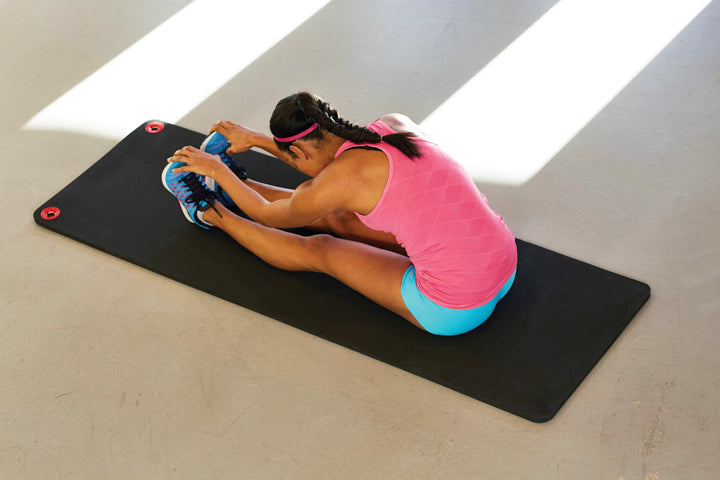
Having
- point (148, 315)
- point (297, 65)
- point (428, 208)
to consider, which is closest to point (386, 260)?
point (428, 208)

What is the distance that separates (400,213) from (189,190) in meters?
0.94

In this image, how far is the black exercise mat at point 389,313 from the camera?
2.32 meters

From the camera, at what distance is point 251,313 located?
8.44 feet

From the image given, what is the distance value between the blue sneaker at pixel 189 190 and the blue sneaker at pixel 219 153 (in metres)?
0.06

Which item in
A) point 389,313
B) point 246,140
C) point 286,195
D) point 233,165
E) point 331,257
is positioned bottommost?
point 389,313

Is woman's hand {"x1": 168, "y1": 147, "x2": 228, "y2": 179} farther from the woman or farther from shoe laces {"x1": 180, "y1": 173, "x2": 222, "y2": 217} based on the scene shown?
the woman

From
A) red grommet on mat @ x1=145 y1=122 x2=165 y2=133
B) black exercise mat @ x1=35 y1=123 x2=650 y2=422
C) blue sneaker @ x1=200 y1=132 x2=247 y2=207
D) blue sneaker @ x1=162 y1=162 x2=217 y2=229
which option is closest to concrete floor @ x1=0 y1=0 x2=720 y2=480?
black exercise mat @ x1=35 y1=123 x2=650 y2=422

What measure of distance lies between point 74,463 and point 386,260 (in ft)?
3.64

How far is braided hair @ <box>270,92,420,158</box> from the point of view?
83.6 inches

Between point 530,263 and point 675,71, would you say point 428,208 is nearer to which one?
point 530,263

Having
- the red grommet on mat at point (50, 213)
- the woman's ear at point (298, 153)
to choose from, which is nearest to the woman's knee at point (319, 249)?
the woman's ear at point (298, 153)

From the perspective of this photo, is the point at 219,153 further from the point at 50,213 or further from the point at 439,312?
the point at 439,312

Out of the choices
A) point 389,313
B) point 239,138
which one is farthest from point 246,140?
point 389,313

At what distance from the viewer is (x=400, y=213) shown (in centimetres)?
214
